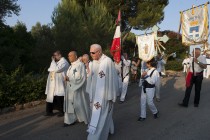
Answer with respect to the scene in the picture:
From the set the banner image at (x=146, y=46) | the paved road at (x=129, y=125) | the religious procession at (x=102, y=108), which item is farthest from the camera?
the banner image at (x=146, y=46)

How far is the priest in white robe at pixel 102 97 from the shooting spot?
18.5ft

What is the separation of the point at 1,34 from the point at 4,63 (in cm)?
298

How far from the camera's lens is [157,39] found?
58.0ft

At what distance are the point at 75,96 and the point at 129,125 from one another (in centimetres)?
144

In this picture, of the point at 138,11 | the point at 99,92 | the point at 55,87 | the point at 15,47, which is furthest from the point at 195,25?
the point at 138,11

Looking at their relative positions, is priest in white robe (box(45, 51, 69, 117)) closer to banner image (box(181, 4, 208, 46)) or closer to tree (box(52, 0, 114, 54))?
tree (box(52, 0, 114, 54))

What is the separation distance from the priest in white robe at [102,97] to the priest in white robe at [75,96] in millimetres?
1435

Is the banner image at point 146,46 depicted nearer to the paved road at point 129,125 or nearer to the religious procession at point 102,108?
the religious procession at point 102,108

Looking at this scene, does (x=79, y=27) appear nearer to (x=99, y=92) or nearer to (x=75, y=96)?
(x=75, y=96)

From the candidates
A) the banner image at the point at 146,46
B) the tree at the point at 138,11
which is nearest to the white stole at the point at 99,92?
the banner image at the point at 146,46

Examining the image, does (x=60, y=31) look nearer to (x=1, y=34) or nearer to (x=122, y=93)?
(x=1, y=34)

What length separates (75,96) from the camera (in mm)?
7336

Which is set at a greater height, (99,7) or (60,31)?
(99,7)

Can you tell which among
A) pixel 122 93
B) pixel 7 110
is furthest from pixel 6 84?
pixel 122 93
